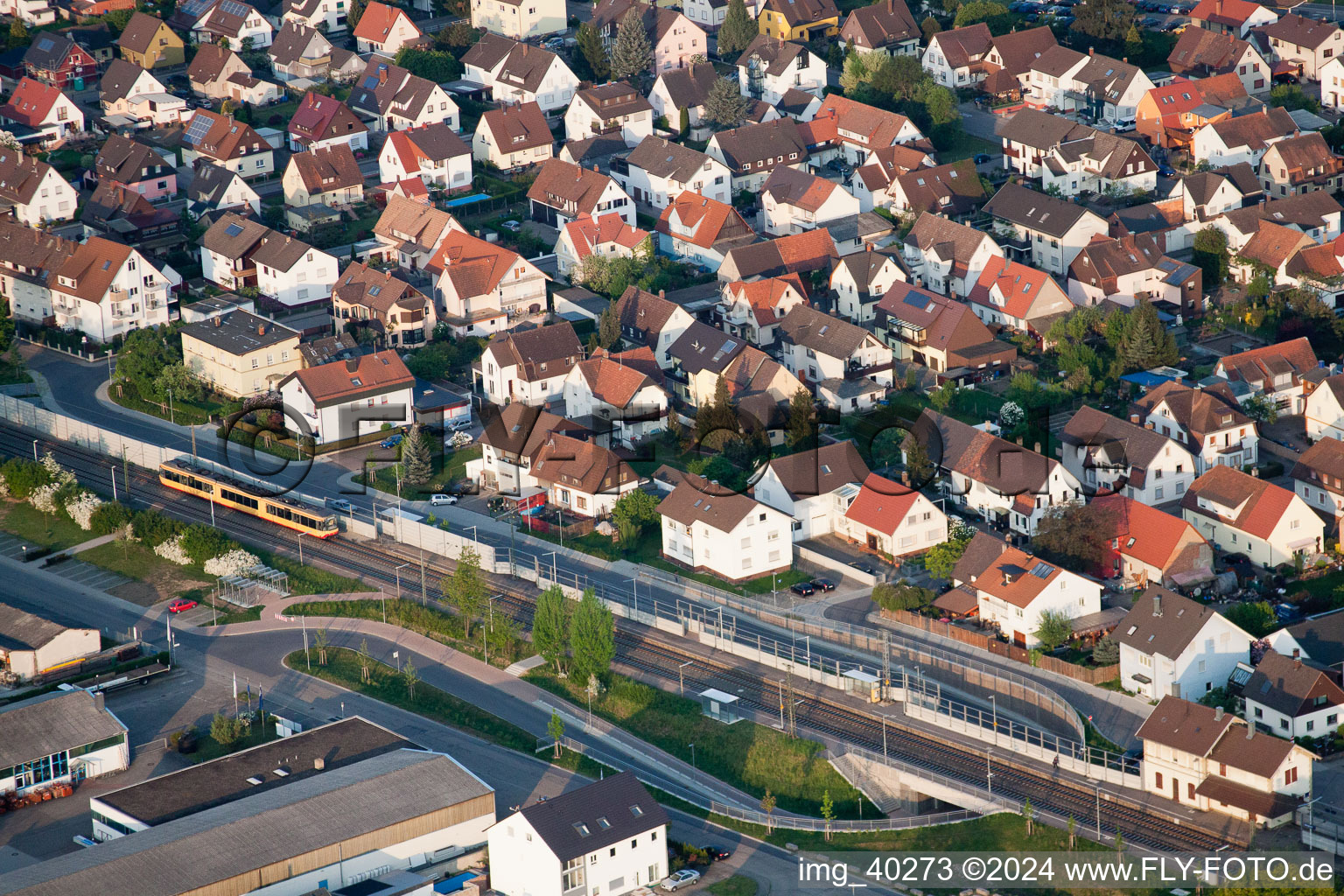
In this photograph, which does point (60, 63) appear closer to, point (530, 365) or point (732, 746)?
point (530, 365)

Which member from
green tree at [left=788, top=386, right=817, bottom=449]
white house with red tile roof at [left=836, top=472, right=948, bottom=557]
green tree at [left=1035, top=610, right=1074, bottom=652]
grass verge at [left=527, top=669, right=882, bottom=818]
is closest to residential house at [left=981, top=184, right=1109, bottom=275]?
green tree at [left=788, top=386, right=817, bottom=449]

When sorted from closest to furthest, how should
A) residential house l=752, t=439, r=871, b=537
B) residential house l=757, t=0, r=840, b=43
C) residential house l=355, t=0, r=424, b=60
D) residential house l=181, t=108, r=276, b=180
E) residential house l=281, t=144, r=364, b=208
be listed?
residential house l=752, t=439, r=871, b=537 < residential house l=281, t=144, r=364, b=208 < residential house l=181, t=108, r=276, b=180 < residential house l=355, t=0, r=424, b=60 < residential house l=757, t=0, r=840, b=43

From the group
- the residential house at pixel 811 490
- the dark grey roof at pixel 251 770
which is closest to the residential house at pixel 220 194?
the residential house at pixel 811 490

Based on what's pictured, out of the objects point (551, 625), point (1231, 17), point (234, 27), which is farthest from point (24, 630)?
point (1231, 17)

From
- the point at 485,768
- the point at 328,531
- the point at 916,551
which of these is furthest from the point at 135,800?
the point at 916,551

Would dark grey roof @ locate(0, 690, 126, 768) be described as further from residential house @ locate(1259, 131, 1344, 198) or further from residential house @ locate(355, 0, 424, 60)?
residential house @ locate(355, 0, 424, 60)

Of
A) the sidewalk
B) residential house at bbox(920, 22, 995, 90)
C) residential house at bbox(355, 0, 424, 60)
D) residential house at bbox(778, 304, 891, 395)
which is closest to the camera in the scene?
the sidewalk
